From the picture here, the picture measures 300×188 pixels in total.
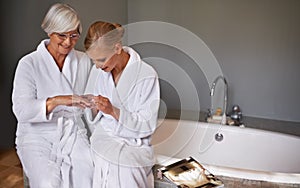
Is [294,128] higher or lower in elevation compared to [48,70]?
lower

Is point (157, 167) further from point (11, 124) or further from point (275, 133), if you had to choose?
point (11, 124)

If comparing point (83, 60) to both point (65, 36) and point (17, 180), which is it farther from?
point (17, 180)

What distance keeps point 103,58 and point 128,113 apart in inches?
7.9

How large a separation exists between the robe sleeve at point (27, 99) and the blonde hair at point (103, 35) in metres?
0.26

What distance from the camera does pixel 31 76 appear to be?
116 cm

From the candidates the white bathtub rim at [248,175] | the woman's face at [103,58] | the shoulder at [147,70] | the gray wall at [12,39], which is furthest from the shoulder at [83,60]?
the gray wall at [12,39]

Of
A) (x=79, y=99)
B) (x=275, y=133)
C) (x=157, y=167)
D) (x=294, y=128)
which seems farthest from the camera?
(x=294, y=128)

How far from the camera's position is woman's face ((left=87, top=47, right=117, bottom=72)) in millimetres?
1051

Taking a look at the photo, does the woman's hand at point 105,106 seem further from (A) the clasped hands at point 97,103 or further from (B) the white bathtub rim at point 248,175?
(B) the white bathtub rim at point 248,175

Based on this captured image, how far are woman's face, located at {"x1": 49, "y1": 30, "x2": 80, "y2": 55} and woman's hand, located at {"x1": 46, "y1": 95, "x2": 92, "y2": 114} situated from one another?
173 millimetres

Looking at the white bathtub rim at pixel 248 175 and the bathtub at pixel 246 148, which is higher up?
the white bathtub rim at pixel 248 175


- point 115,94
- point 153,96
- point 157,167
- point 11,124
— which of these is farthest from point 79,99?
point 11,124

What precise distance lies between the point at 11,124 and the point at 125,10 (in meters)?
1.47

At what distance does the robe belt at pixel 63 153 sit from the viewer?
1.22 m
